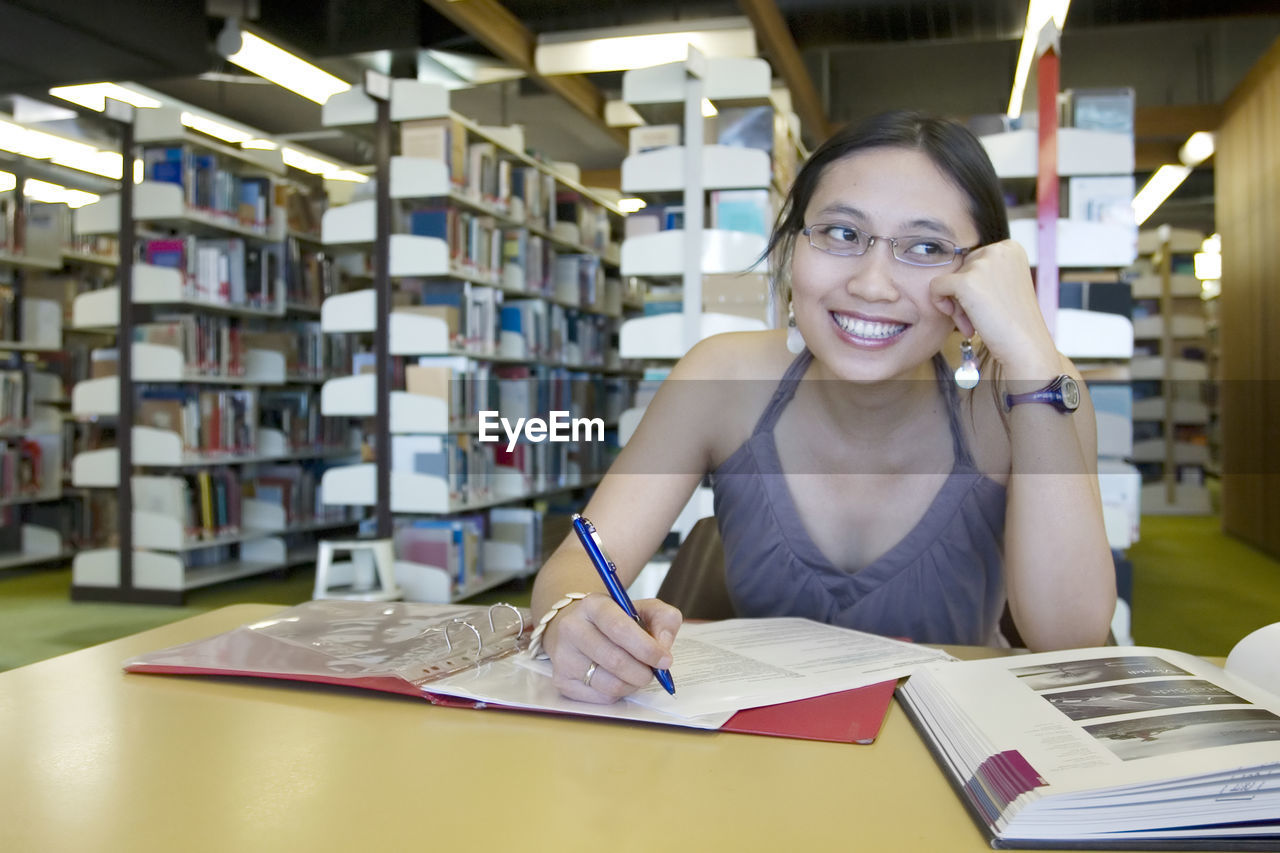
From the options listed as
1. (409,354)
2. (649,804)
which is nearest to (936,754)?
(649,804)

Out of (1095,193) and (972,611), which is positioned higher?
(1095,193)

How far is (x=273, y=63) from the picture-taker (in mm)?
5777

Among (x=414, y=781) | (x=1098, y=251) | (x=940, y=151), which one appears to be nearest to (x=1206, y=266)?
(x=1098, y=251)

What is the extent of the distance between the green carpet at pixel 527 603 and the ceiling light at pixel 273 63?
2.52 m

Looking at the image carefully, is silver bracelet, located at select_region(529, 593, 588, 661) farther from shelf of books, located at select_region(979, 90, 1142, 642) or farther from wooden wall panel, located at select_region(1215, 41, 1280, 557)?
wooden wall panel, located at select_region(1215, 41, 1280, 557)

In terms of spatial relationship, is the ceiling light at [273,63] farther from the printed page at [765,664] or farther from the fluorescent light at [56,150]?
the printed page at [765,664]

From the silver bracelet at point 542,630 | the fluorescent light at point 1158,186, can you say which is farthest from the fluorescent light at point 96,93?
the fluorescent light at point 1158,186

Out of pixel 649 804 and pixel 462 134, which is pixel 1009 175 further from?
pixel 649 804

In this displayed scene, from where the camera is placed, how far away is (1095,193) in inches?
138

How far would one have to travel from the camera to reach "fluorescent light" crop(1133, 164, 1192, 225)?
328 inches

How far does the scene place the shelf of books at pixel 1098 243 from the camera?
3.43 metres

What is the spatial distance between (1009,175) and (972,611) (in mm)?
2712

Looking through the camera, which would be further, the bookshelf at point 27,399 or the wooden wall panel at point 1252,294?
the wooden wall panel at point 1252,294

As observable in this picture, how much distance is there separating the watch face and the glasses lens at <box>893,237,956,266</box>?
0.19 meters
